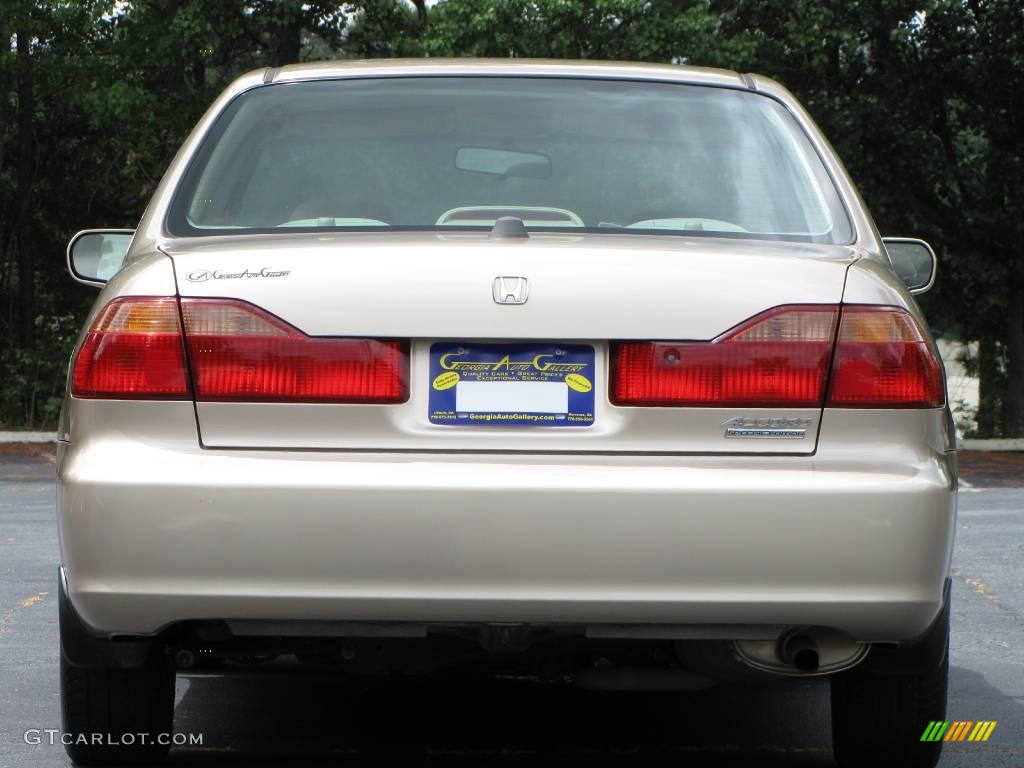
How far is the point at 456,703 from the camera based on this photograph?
489 cm

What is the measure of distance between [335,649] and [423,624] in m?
0.34

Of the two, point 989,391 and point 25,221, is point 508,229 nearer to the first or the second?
point 25,221

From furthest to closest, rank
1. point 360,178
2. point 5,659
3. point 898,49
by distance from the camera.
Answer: point 898,49, point 5,659, point 360,178

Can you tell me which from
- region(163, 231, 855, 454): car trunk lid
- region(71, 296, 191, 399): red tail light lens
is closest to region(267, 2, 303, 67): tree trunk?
region(71, 296, 191, 399): red tail light lens

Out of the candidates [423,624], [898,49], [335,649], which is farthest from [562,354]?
[898,49]

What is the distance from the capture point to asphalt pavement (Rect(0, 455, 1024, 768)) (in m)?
4.25

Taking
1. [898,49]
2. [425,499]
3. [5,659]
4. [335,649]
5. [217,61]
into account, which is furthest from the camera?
[217,61]

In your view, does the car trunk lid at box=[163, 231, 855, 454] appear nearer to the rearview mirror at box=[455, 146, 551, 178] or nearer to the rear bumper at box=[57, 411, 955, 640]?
the rear bumper at box=[57, 411, 955, 640]

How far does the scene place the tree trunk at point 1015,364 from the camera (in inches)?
1117

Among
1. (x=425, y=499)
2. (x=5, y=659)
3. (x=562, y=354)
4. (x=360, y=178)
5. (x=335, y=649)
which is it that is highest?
(x=360, y=178)

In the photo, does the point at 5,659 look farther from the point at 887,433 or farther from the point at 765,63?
the point at 765,63

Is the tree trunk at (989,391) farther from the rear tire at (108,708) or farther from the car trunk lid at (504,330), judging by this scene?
the car trunk lid at (504,330)

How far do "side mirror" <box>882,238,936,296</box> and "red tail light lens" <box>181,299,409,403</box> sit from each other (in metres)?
1.87

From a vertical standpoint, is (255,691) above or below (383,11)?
below
